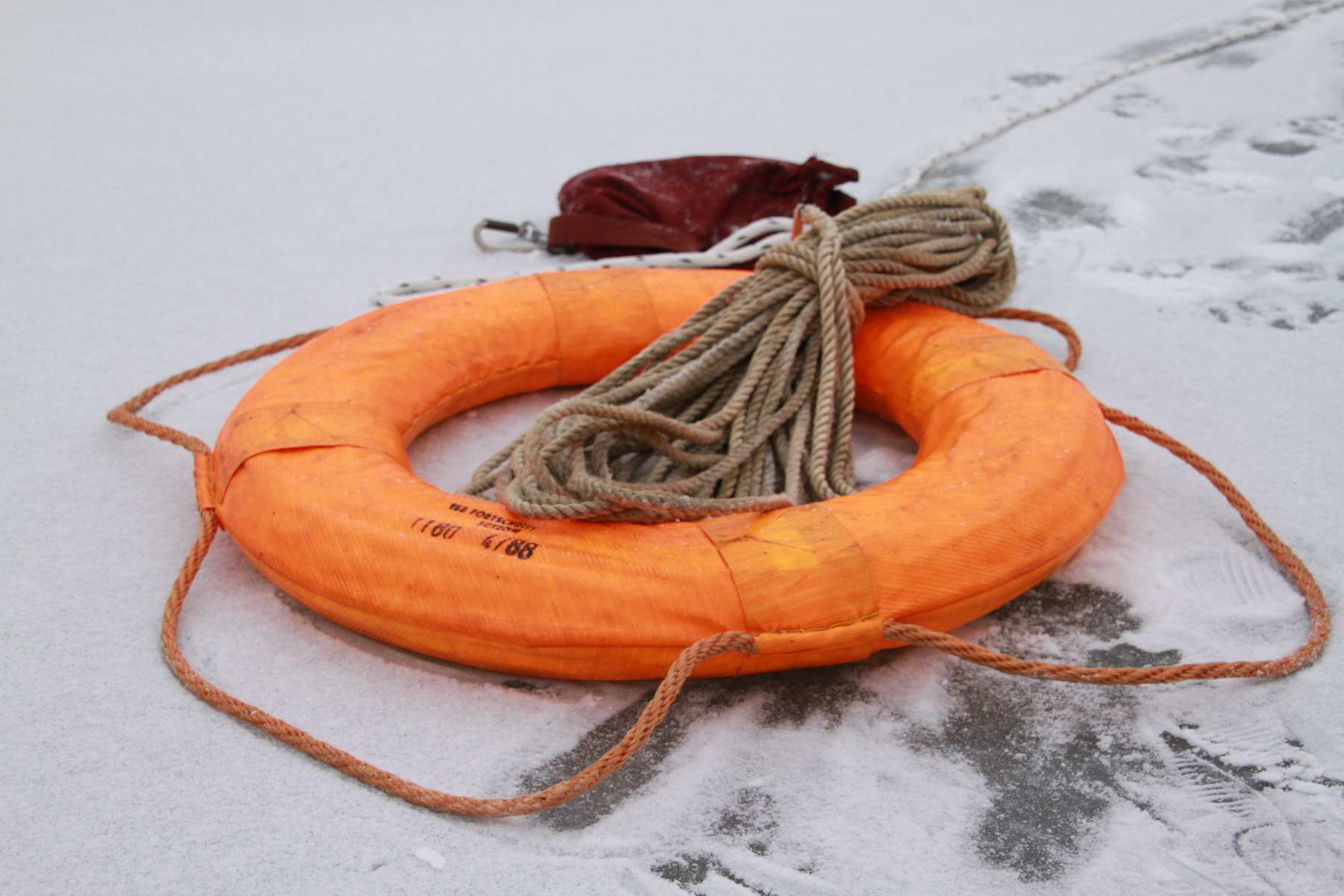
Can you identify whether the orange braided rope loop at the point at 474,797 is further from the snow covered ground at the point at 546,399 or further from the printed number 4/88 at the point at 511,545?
the printed number 4/88 at the point at 511,545

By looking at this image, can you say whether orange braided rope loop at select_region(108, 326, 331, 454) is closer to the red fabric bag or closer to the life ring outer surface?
the life ring outer surface

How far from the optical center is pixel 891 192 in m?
2.44

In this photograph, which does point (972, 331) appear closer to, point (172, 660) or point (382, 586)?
point (382, 586)

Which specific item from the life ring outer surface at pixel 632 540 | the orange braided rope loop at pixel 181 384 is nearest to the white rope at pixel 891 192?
the orange braided rope loop at pixel 181 384

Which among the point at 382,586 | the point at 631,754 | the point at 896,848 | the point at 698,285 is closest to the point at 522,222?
the point at 698,285

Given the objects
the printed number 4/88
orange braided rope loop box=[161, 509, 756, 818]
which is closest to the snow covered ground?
orange braided rope loop box=[161, 509, 756, 818]

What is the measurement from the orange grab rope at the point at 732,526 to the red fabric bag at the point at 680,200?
1.44 feet

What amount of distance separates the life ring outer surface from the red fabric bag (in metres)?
0.74

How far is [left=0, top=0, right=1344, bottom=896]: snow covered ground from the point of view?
39.6 inches

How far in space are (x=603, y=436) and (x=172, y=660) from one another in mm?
594

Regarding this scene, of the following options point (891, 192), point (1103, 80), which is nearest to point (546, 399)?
point (891, 192)

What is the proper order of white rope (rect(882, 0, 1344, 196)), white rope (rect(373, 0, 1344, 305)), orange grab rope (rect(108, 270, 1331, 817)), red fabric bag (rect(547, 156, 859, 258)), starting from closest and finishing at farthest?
orange grab rope (rect(108, 270, 1331, 817))
white rope (rect(373, 0, 1344, 305))
red fabric bag (rect(547, 156, 859, 258))
white rope (rect(882, 0, 1344, 196))

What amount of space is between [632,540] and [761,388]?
44 centimetres

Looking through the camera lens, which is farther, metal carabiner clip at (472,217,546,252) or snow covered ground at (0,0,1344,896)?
metal carabiner clip at (472,217,546,252)
